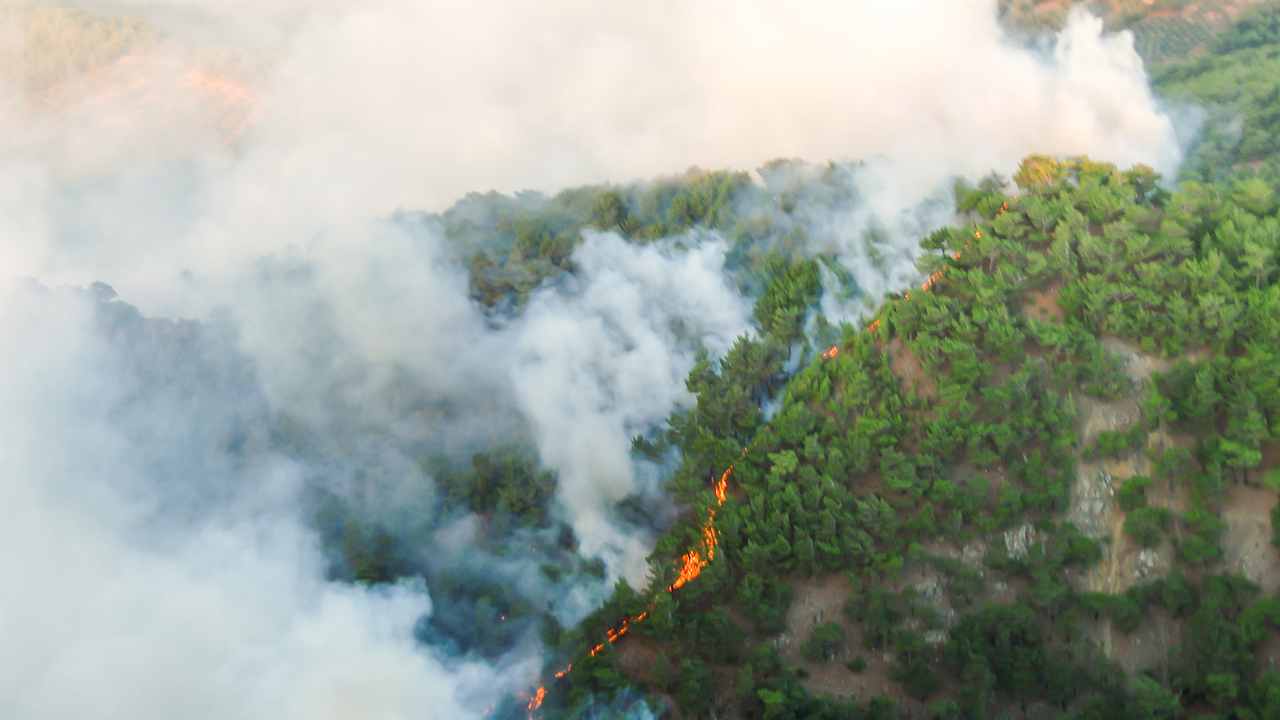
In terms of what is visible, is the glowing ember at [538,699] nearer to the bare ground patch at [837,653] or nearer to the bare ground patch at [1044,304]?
the bare ground patch at [837,653]

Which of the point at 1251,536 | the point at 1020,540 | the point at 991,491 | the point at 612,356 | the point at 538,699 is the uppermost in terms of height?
the point at 612,356

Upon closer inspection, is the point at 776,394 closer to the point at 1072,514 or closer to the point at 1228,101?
the point at 1072,514

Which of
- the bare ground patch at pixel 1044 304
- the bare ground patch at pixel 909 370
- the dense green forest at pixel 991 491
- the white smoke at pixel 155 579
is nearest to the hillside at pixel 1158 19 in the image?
the dense green forest at pixel 991 491

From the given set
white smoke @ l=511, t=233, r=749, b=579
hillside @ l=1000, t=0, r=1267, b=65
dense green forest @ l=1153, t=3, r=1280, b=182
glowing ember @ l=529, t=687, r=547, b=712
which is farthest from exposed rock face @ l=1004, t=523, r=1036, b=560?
hillside @ l=1000, t=0, r=1267, b=65

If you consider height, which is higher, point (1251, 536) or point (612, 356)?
point (612, 356)

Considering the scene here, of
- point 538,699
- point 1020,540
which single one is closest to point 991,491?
point 1020,540

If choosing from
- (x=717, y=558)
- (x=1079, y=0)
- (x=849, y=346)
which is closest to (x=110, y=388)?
(x=717, y=558)

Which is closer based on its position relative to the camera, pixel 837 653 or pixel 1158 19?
pixel 837 653

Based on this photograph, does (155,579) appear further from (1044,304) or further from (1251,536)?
(1251,536)
